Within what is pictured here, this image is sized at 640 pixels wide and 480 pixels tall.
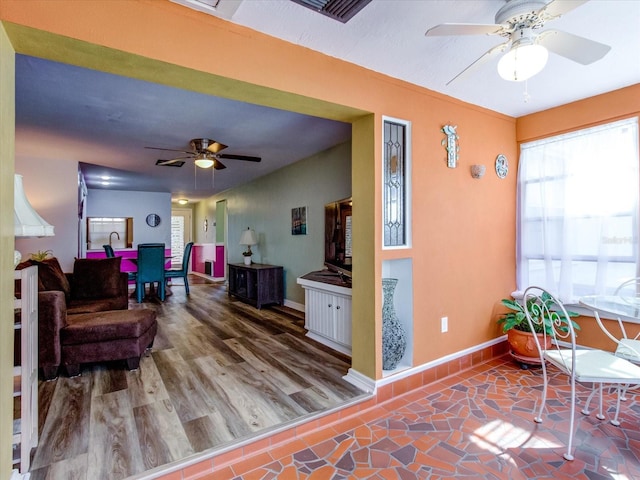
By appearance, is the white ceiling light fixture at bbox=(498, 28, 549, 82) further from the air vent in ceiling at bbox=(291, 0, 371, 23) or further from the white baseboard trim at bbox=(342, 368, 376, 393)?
the white baseboard trim at bbox=(342, 368, 376, 393)

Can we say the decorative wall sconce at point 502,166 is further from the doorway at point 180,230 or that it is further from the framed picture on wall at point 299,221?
the doorway at point 180,230

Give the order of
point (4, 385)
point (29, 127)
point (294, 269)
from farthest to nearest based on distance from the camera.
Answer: point (294, 269), point (29, 127), point (4, 385)

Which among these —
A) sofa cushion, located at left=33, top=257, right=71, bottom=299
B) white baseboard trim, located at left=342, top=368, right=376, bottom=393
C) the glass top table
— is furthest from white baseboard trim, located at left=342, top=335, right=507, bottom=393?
sofa cushion, located at left=33, top=257, right=71, bottom=299

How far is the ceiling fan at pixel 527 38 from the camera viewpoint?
1464 mm

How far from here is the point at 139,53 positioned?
148 centimetres

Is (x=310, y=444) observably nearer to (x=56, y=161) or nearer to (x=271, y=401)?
(x=271, y=401)

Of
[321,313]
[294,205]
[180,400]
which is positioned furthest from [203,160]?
[180,400]

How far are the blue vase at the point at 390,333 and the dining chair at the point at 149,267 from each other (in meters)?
4.56

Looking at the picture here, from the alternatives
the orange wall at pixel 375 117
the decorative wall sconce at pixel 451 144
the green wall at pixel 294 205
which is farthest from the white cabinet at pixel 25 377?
the green wall at pixel 294 205

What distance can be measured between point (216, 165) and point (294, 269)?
192 cm

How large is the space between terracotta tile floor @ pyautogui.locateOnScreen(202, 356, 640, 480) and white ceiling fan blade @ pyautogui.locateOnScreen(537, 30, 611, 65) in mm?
2071

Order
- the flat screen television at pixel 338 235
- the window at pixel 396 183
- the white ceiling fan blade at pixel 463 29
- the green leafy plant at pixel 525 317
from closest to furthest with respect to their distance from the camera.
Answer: the white ceiling fan blade at pixel 463 29
the window at pixel 396 183
the green leafy plant at pixel 525 317
the flat screen television at pixel 338 235

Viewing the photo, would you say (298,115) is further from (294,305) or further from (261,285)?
(294,305)

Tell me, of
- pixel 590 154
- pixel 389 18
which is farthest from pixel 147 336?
pixel 590 154
